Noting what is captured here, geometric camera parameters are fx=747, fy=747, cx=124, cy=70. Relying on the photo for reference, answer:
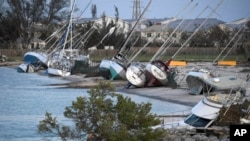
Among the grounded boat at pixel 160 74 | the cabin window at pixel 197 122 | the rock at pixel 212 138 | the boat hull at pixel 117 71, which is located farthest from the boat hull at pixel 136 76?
the rock at pixel 212 138

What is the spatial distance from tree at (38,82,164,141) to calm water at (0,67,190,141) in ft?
23.8

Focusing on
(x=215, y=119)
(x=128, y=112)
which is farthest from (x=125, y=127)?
(x=215, y=119)

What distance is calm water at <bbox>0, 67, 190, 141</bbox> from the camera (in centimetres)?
3039

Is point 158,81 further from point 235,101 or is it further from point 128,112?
point 128,112

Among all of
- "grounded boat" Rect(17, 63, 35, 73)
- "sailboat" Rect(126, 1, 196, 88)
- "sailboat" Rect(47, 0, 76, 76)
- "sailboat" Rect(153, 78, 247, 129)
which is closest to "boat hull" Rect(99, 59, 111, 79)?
"sailboat" Rect(126, 1, 196, 88)

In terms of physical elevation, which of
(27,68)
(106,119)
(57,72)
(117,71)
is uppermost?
(106,119)

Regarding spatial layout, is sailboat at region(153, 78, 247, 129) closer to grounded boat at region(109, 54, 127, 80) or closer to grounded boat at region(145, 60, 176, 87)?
grounded boat at region(145, 60, 176, 87)

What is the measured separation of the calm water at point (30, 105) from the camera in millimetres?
30391

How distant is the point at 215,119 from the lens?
2544cm

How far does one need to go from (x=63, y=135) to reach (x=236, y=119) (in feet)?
27.1

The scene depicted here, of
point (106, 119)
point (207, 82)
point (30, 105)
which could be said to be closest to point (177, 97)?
point (207, 82)

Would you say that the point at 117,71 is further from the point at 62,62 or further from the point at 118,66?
the point at 62,62

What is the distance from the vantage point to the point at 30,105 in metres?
44.0

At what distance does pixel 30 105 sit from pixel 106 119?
25.8 m
